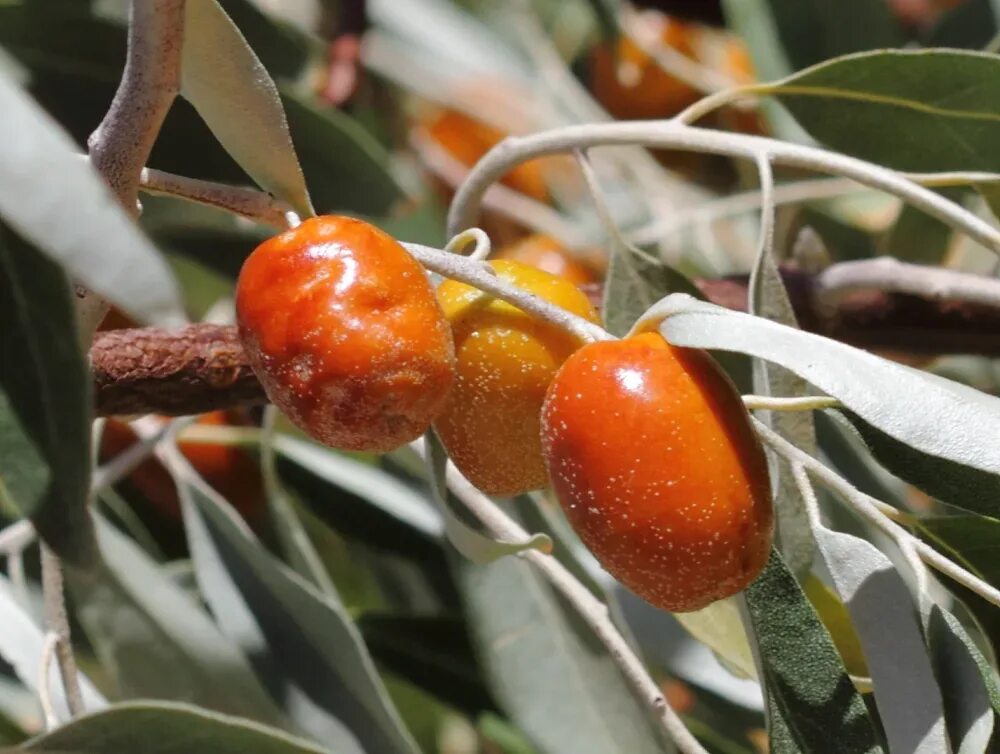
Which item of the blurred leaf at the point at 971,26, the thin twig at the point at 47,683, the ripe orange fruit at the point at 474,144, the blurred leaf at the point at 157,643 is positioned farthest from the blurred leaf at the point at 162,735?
the ripe orange fruit at the point at 474,144

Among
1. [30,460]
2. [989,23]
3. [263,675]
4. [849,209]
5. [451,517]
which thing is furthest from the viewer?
[849,209]

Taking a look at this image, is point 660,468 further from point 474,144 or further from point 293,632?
point 474,144

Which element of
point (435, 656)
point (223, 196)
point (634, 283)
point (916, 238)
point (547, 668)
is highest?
point (223, 196)

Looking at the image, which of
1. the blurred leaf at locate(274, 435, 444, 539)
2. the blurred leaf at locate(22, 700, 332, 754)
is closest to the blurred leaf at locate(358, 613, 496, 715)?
the blurred leaf at locate(274, 435, 444, 539)

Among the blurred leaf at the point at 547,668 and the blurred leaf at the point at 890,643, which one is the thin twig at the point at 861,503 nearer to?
the blurred leaf at the point at 890,643

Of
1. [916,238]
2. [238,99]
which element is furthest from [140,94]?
[916,238]

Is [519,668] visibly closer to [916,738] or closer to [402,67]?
[916,738]

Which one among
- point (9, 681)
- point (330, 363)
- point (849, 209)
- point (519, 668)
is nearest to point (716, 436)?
point (330, 363)

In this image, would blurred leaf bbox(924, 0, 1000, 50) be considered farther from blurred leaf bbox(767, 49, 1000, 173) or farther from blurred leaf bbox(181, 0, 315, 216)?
blurred leaf bbox(181, 0, 315, 216)
